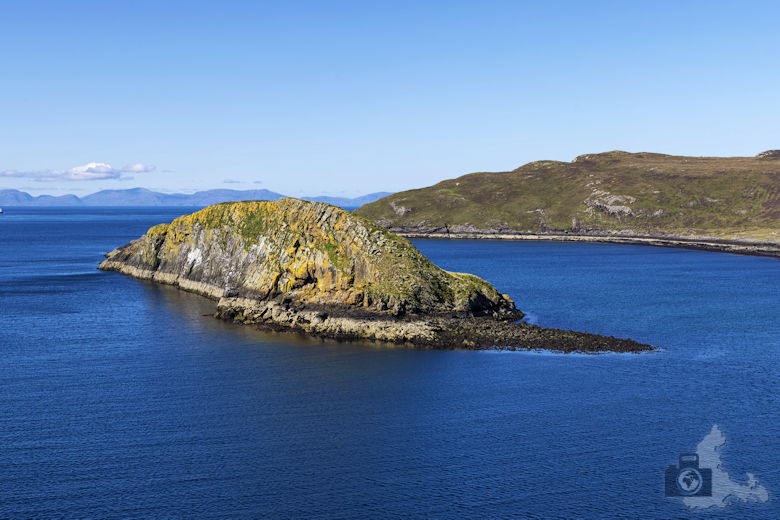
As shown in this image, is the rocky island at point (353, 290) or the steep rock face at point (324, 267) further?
the steep rock face at point (324, 267)

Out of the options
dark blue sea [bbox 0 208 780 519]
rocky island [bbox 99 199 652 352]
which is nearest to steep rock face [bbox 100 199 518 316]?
rocky island [bbox 99 199 652 352]

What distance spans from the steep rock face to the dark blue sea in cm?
900

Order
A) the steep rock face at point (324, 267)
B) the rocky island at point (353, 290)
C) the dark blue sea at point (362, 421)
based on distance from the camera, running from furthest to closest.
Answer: the steep rock face at point (324, 267) → the rocky island at point (353, 290) → the dark blue sea at point (362, 421)

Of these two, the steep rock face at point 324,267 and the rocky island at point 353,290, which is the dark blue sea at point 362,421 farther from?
the steep rock face at point 324,267

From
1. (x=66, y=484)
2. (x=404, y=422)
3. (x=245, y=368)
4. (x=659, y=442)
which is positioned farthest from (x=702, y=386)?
(x=66, y=484)

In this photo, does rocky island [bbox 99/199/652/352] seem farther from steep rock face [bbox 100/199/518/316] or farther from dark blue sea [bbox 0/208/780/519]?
dark blue sea [bbox 0/208/780/519]

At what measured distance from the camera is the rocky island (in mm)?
75500

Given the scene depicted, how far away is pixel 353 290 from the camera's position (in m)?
83.2

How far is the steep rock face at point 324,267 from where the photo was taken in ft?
272

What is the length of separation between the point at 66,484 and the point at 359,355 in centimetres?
3471

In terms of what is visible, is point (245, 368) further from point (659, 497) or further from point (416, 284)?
point (659, 497)

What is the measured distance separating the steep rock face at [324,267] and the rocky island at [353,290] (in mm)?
142

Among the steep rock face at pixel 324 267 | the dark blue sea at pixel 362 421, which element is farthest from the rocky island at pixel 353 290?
the dark blue sea at pixel 362 421

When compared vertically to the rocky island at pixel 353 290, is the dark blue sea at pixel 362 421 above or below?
below
